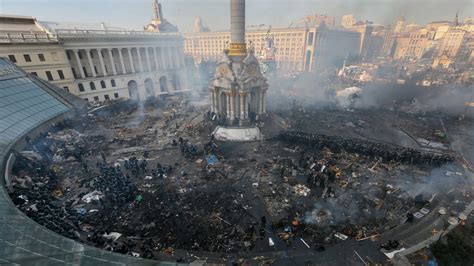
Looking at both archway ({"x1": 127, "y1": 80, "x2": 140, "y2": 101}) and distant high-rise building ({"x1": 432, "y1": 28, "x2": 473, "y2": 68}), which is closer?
archway ({"x1": 127, "y1": 80, "x2": 140, "y2": 101})

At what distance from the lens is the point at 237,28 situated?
109ft

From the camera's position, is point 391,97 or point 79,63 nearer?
point 79,63

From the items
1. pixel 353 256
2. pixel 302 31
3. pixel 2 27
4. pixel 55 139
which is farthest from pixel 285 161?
pixel 302 31

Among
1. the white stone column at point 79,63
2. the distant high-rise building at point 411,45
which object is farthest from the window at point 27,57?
the distant high-rise building at point 411,45

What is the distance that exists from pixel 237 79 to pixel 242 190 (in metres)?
17.7

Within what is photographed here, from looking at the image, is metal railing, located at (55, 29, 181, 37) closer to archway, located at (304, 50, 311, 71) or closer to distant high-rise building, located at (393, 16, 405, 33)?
archway, located at (304, 50, 311, 71)

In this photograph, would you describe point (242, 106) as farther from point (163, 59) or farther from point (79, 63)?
point (79, 63)

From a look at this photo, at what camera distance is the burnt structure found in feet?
106

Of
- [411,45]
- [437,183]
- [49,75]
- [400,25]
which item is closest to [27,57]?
[49,75]

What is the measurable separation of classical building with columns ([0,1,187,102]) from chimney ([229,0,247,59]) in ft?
95.8

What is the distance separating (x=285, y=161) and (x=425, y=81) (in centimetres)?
6168

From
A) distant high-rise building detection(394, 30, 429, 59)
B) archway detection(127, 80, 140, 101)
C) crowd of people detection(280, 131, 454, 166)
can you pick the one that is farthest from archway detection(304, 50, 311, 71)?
crowd of people detection(280, 131, 454, 166)

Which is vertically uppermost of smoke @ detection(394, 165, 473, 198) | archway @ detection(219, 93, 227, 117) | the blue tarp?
archway @ detection(219, 93, 227, 117)

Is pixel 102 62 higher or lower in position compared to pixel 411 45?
higher
